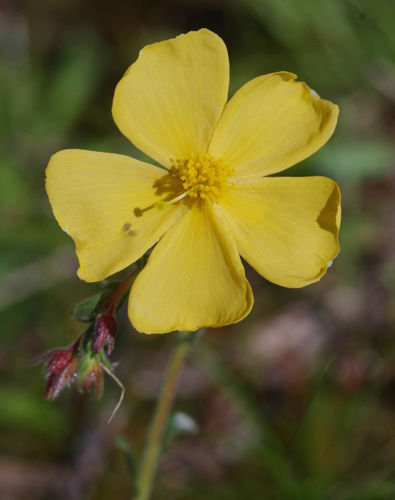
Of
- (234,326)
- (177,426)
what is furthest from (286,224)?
(234,326)

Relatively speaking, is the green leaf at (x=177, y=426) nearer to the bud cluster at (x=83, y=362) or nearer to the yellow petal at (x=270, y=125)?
the bud cluster at (x=83, y=362)

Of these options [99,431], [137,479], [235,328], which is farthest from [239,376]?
[137,479]

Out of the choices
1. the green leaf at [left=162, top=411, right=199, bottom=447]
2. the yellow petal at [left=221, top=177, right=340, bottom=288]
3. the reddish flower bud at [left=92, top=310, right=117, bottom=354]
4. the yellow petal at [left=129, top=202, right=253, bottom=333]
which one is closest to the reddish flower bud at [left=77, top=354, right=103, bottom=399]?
the reddish flower bud at [left=92, top=310, right=117, bottom=354]

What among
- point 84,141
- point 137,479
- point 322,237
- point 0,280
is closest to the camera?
point 322,237

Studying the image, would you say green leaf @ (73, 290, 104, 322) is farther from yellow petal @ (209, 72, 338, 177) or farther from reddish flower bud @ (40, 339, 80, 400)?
yellow petal @ (209, 72, 338, 177)

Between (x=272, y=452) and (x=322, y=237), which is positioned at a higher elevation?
(x=322, y=237)

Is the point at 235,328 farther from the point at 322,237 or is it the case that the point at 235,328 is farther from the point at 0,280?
the point at 322,237

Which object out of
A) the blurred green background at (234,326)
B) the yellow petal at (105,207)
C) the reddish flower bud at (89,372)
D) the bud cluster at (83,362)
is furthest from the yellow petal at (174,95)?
the blurred green background at (234,326)

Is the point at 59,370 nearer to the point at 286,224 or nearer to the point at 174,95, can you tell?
the point at 286,224
